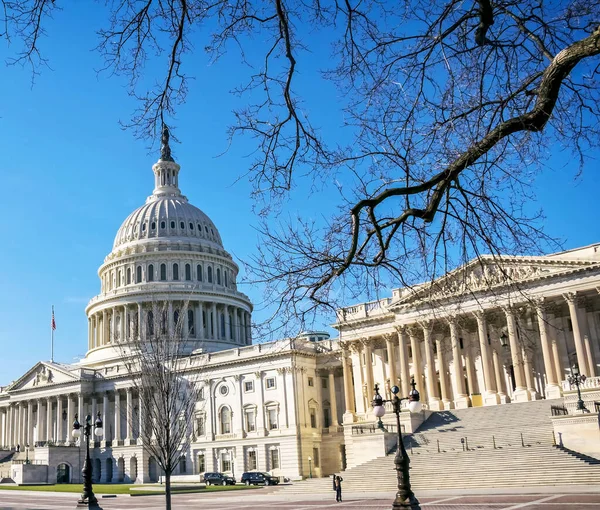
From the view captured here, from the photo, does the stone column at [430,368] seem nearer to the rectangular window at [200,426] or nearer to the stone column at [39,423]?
the rectangular window at [200,426]

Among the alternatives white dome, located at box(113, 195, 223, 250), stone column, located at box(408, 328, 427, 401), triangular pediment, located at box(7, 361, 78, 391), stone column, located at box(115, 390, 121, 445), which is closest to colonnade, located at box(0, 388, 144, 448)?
stone column, located at box(115, 390, 121, 445)

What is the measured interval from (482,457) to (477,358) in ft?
77.5

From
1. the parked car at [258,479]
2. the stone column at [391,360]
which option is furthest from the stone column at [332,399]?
the parked car at [258,479]

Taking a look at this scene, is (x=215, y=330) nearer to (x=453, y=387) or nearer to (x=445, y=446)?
(x=453, y=387)

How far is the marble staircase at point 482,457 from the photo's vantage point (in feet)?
137

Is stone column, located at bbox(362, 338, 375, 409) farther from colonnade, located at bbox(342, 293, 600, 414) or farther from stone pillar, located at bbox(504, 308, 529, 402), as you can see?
stone pillar, located at bbox(504, 308, 529, 402)

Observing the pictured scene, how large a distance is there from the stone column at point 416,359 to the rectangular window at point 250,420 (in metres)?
24.8

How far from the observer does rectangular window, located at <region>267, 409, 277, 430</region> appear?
280ft

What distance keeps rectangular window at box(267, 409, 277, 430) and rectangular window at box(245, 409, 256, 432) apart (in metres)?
2.34

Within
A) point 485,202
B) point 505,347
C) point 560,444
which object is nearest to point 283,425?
point 505,347

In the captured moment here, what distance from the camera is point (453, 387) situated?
70.1m

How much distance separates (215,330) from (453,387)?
177ft

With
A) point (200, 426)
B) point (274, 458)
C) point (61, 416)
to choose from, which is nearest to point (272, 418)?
point (274, 458)

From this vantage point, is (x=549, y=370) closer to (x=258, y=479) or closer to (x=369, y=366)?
(x=369, y=366)
